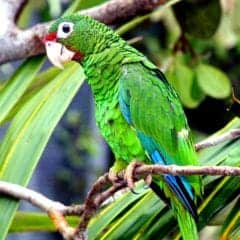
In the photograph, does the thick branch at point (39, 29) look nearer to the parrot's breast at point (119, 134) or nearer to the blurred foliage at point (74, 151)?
the parrot's breast at point (119, 134)

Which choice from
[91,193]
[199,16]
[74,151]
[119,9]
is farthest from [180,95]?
[74,151]

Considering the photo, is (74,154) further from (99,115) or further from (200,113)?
(99,115)

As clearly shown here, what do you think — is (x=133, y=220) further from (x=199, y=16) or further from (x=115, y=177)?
(x=199, y=16)

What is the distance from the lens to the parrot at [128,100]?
0.95 m

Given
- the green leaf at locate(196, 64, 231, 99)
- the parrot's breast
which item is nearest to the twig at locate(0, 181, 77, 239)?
the parrot's breast

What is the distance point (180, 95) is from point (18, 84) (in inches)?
13.1

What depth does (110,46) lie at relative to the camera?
0.99 metres

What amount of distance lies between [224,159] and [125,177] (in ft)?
0.57

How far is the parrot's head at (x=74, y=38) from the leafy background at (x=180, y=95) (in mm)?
94

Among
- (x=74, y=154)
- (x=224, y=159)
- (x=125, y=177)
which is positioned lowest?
(x=74, y=154)

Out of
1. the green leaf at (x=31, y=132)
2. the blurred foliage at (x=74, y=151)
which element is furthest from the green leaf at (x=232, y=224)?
the blurred foliage at (x=74, y=151)

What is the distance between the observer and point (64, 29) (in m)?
0.98

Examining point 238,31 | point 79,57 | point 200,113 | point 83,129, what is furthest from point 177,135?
point 83,129

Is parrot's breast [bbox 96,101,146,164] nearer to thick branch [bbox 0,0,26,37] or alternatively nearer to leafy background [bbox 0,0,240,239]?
leafy background [bbox 0,0,240,239]
